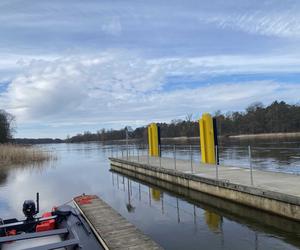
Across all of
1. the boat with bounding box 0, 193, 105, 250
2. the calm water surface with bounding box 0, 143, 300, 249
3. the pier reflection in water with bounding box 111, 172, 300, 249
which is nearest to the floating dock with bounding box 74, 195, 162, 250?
the boat with bounding box 0, 193, 105, 250

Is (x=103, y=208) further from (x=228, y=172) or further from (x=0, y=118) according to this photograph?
(x=0, y=118)

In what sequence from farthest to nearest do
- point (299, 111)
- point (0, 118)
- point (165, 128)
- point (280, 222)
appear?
point (165, 128) → point (299, 111) → point (0, 118) → point (280, 222)

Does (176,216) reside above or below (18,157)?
below

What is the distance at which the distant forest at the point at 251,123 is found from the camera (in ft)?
220

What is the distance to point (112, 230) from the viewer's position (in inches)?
299

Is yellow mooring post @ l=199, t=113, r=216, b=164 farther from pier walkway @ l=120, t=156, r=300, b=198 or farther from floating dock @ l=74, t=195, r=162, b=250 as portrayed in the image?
floating dock @ l=74, t=195, r=162, b=250

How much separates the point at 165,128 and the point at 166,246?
88.0 metres

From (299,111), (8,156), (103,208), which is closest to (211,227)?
(103,208)

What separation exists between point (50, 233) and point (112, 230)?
1537 millimetres

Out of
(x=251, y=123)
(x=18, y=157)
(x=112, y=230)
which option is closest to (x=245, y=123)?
(x=251, y=123)

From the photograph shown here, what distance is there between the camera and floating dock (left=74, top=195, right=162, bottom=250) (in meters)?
6.56

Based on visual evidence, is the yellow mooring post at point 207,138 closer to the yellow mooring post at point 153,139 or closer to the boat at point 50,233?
the yellow mooring post at point 153,139

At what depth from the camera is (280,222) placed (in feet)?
27.4

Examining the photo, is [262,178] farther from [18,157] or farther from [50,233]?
[18,157]
